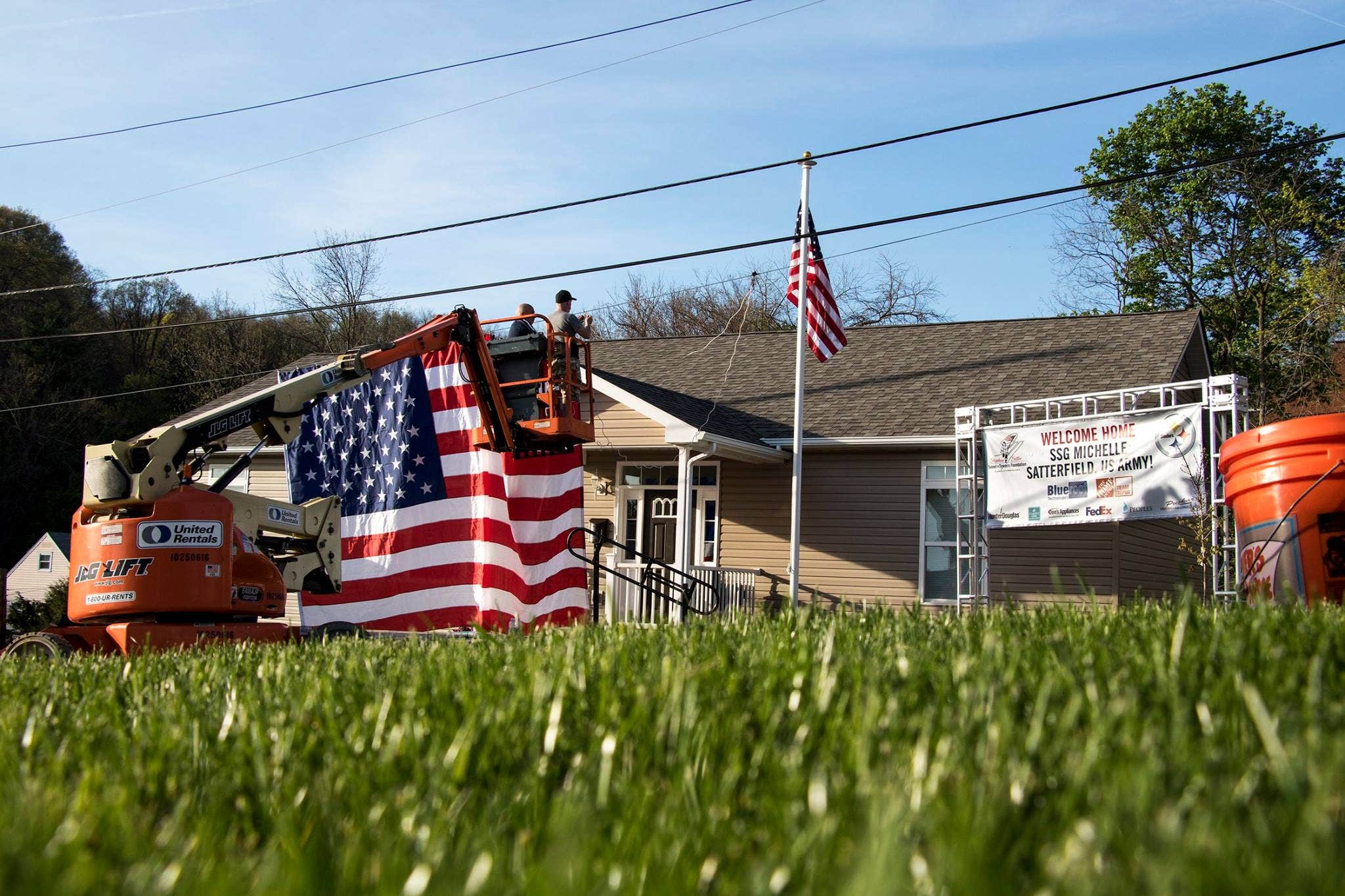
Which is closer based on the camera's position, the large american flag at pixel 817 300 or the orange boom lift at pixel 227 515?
the orange boom lift at pixel 227 515

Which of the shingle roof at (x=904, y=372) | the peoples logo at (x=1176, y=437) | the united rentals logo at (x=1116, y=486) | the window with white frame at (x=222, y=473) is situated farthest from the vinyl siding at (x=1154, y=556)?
the window with white frame at (x=222, y=473)

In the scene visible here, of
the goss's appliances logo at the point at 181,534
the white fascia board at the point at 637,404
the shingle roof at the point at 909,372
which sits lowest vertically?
the goss's appliances logo at the point at 181,534

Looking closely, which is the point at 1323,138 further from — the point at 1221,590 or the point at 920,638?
the point at 920,638

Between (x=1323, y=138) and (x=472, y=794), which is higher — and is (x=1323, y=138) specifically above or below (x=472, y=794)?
above

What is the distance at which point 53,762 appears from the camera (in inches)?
104

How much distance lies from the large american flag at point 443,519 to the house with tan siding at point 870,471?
1515 mm

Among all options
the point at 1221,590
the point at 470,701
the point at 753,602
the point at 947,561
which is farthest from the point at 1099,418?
the point at 470,701

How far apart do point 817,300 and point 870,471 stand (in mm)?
2773

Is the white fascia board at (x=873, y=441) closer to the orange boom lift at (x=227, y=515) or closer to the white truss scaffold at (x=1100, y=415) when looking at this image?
the white truss scaffold at (x=1100, y=415)

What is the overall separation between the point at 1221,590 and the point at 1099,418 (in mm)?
2512

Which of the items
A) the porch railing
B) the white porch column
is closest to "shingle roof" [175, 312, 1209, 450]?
the white porch column

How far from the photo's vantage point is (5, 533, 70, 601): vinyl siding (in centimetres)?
4138

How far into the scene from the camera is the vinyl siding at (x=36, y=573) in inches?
1629

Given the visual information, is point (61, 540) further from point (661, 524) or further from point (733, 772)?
point (733, 772)
